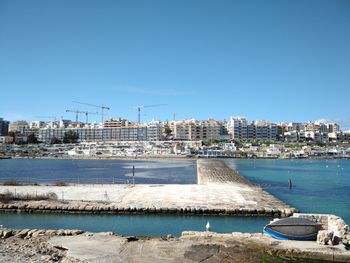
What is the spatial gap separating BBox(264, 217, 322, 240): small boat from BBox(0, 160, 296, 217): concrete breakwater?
7.76 metres

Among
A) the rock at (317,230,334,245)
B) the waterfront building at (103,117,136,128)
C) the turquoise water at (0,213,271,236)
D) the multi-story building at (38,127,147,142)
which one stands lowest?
the turquoise water at (0,213,271,236)

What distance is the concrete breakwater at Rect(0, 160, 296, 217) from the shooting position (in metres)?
21.5

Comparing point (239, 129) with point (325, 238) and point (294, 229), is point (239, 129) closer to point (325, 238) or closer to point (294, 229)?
point (294, 229)

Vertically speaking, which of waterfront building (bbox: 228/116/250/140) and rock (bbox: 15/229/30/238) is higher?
waterfront building (bbox: 228/116/250/140)

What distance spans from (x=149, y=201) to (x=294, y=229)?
12151 millimetres

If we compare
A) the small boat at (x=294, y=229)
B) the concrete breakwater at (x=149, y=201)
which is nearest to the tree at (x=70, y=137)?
the concrete breakwater at (x=149, y=201)

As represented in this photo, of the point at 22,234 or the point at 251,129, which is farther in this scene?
the point at 251,129

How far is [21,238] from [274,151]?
116969 mm

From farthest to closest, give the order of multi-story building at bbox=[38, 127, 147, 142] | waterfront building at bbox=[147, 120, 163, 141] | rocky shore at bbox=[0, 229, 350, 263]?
multi-story building at bbox=[38, 127, 147, 142] < waterfront building at bbox=[147, 120, 163, 141] < rocky shore at bbox=[0, 229, 350, 263]

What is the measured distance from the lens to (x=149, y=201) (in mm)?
23656

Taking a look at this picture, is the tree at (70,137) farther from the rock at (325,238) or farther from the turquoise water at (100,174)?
the rock at (325,238)

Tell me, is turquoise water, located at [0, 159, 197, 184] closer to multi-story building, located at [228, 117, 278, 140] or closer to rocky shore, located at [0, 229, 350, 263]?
rocky shore, located at [0, 229, 350, 263]

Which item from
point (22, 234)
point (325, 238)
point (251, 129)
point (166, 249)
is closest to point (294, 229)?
point (325, 238)

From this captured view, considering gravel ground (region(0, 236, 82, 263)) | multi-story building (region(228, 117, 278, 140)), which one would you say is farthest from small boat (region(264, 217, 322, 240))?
multi-story building (region(228, 117, 278, 140))
